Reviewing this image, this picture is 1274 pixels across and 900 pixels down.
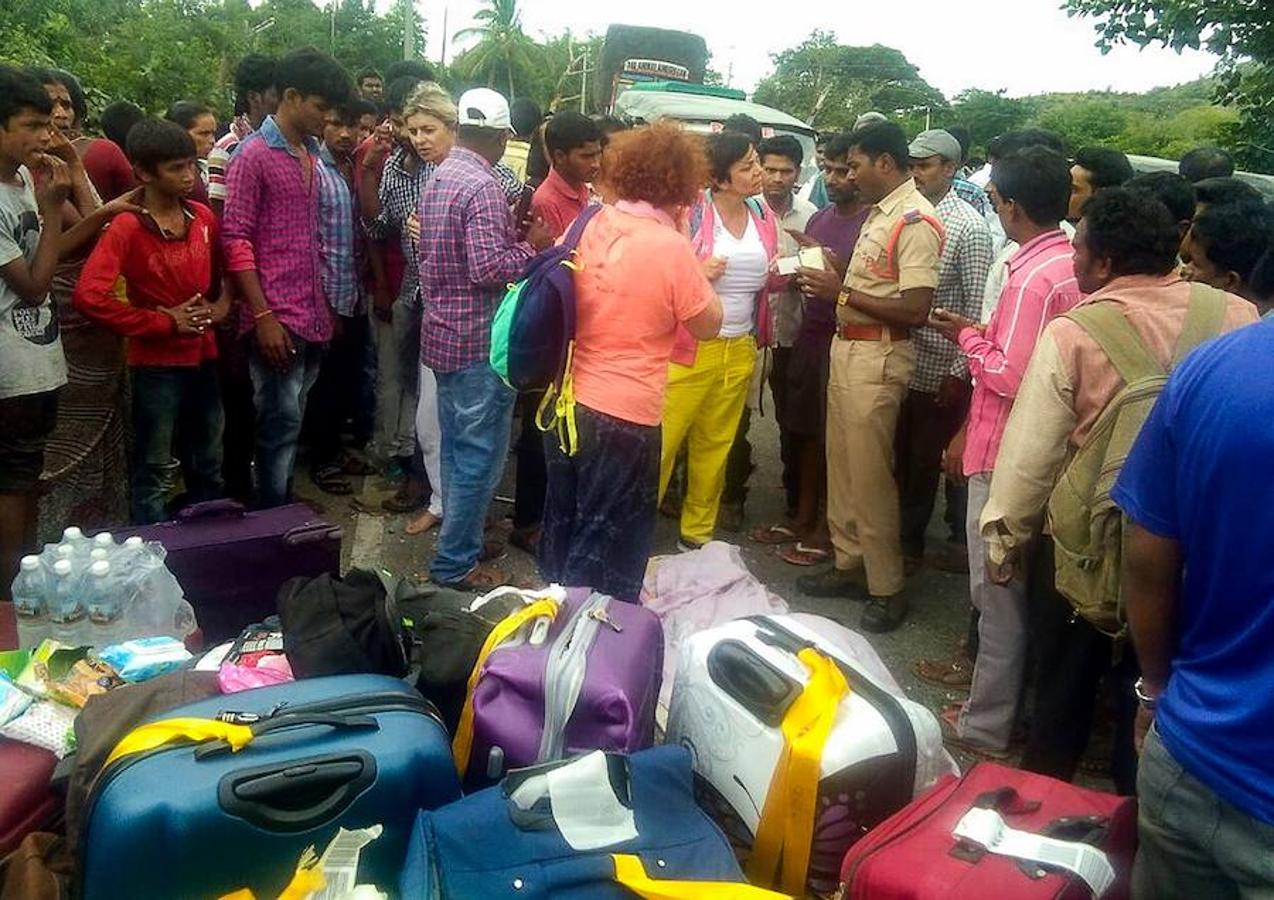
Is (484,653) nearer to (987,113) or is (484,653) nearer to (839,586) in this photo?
(839,586)

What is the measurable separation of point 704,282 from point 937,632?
1.98m

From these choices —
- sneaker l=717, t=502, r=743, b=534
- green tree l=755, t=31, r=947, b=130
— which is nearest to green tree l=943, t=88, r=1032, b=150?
green tree l=755, t=31, r=947, b=130

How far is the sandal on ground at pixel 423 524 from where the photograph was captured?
193 inches

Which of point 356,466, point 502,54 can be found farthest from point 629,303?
point 502,54

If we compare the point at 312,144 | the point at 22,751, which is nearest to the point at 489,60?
the point at 312,144

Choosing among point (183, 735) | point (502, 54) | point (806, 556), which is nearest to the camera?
point (183, 735)

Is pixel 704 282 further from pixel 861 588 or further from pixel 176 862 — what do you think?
pixel 176 862

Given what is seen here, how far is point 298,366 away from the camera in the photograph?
443 centimetres

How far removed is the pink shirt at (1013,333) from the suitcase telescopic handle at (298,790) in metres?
2.32

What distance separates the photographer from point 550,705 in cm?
224

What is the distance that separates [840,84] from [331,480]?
44994mm

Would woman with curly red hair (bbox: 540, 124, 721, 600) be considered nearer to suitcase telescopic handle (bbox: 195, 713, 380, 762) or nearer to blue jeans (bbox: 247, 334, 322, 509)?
blue jeans (bbox: 247, 334, 322, 509)

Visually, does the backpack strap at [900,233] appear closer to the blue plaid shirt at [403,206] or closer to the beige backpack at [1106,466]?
the beige backpack at [1106,466]

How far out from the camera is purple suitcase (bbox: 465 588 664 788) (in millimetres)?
2232
